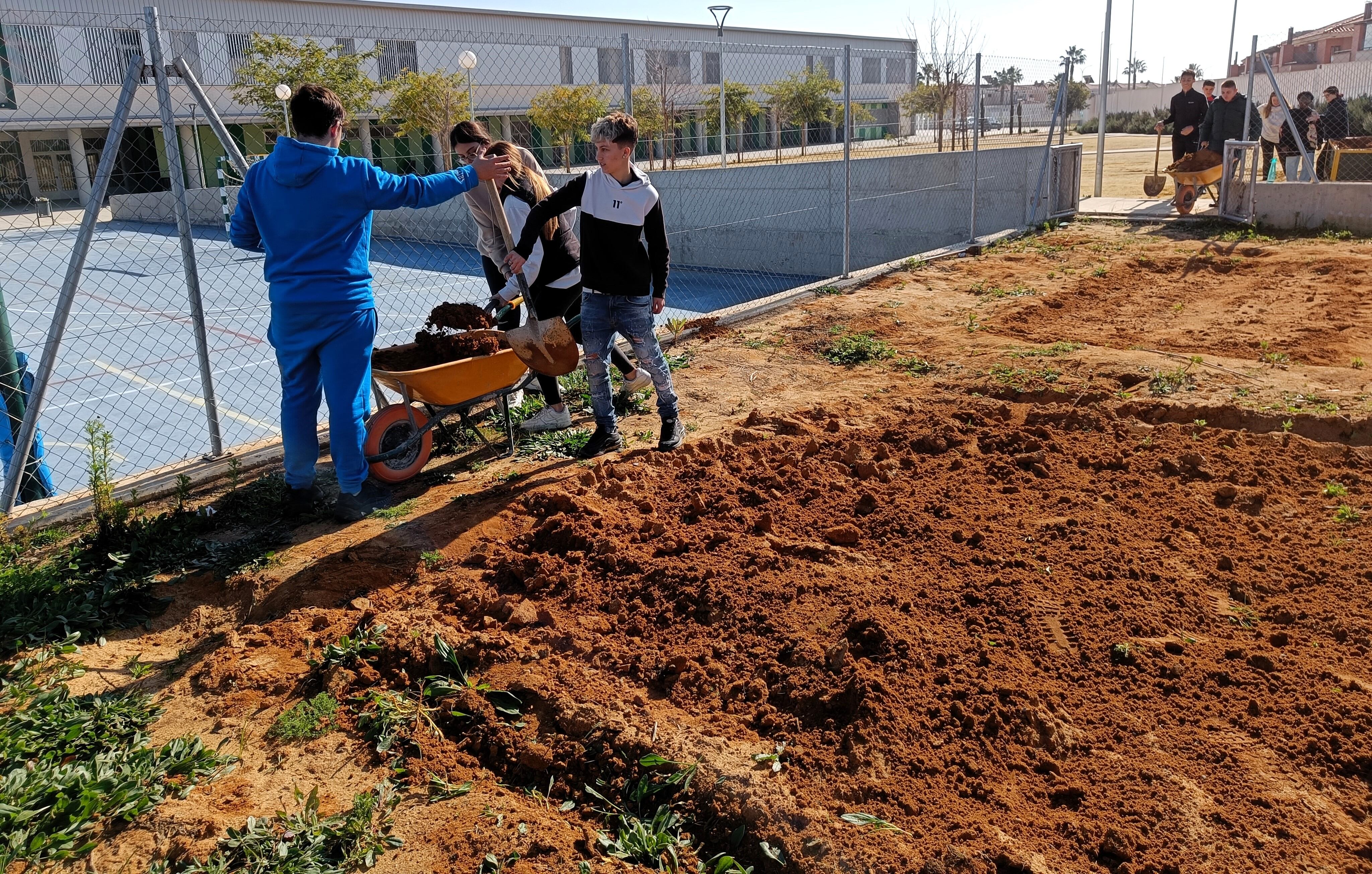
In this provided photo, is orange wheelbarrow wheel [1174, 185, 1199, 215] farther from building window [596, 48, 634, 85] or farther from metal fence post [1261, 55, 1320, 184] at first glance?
building window [596, 48, 634, 85]

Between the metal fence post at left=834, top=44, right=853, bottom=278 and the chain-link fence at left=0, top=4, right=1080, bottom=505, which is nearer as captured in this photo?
the chain-link fence at left=0, top=4, right=1080, bottom=505

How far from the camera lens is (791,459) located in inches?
215

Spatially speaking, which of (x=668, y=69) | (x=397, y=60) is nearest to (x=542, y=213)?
(x=668, y=69)

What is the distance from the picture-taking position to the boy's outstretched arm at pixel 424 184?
14.9 ft

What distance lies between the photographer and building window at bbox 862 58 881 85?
2461cm

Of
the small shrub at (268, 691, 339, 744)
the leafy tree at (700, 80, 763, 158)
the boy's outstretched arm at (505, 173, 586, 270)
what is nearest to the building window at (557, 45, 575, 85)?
the leafy tree at (700, 80, 763, 158)

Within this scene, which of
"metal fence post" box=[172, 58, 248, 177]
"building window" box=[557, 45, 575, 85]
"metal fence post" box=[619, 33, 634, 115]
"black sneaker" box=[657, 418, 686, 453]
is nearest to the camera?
"metal fence post" box=[172, 58, 248, 177]

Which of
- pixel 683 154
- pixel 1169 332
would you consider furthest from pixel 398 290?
pixel 1169 332

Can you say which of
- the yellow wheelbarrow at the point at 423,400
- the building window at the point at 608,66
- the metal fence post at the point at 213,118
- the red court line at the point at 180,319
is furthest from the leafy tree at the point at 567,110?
the yellow wheelbarrow at the point at 423,400

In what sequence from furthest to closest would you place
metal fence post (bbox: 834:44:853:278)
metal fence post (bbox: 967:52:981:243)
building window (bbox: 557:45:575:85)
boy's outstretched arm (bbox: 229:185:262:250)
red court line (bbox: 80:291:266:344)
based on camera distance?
building window (bbox: 557:45:575:85), red court line (bbox: 80:291:266:344), metal fence post (bbox: 967:52:981:243), metal fence post (bbox: 834:44:853:278), boy's outstretched arm (bbox: 229:185:262:250)

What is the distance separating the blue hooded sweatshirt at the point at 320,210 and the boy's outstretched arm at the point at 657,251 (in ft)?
3.41

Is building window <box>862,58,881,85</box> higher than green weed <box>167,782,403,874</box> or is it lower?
higher

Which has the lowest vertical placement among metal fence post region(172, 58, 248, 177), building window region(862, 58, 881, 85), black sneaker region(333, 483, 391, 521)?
black sneaker region(333, 483, 391, 521)

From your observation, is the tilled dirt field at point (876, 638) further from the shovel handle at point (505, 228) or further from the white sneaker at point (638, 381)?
the shovel handle at point (505, 228)
